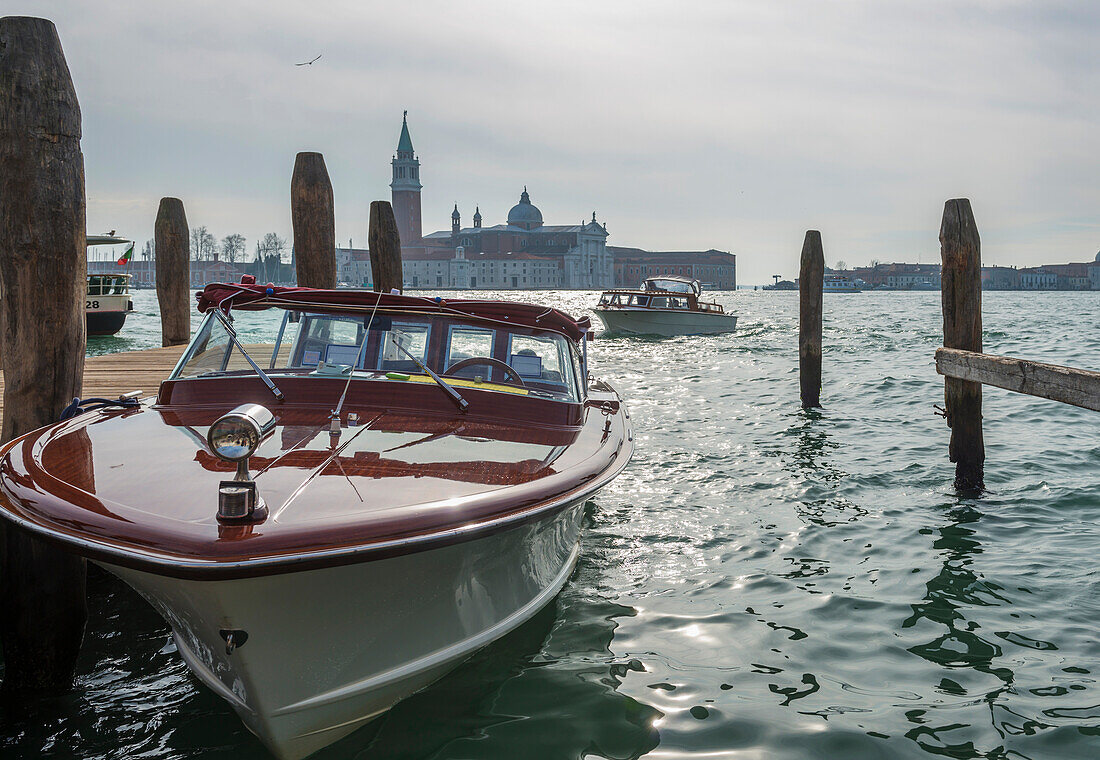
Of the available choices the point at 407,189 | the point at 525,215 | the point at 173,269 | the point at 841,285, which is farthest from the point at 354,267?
the point at 173,269

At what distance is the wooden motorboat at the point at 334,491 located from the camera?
2814mm

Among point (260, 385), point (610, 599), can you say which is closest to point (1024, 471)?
point (610, 599)

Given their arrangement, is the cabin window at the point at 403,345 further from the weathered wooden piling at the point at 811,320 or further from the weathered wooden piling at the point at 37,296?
the weathered wooden piling at the point at 811,320

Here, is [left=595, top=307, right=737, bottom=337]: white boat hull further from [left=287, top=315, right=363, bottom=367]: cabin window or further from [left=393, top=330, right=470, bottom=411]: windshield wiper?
A: [left=393, top=330, right=470, bottom=411]: windshield wiper

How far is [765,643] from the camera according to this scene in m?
4.39

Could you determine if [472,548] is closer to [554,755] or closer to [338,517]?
[338,517]

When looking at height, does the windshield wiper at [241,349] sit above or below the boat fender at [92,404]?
above

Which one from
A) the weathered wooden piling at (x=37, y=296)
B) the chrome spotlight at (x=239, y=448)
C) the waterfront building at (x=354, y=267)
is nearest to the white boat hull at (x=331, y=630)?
the chrome spotlight at (x=239, y=448)

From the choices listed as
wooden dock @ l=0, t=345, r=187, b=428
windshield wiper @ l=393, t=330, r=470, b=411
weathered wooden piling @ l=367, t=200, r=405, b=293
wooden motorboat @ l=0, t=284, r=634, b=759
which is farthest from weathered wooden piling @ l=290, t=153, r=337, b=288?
windshield wiper @ l=393, t=330, r=470, b=411

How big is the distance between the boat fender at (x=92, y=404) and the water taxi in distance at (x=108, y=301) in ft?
69.6

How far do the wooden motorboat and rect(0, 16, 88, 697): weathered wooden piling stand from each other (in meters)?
0.35

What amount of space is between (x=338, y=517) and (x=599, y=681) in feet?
5.65

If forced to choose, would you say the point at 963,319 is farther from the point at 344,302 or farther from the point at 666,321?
the point at 666,321

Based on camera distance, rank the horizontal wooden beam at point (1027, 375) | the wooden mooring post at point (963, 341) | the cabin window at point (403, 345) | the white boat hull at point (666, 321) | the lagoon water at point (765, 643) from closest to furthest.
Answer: the lagoon water at point (765, 643) < the cabin window at point (403, 345) < the horizontal wooden beam at point (1027, 375) < the wooden mooring post at point (963, 341) < the white boat hull at point (666, 321)
